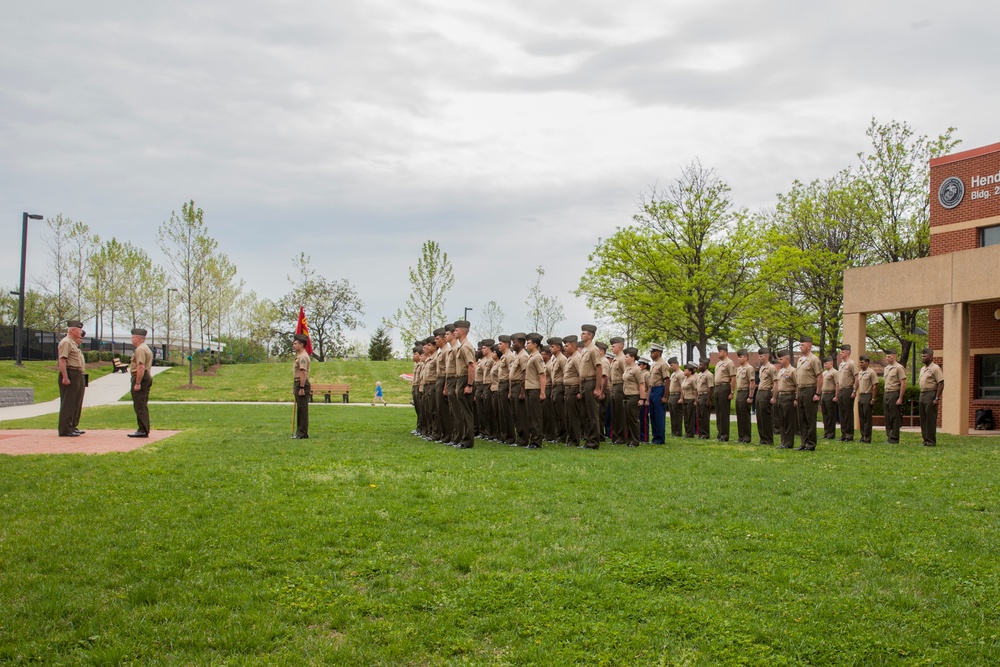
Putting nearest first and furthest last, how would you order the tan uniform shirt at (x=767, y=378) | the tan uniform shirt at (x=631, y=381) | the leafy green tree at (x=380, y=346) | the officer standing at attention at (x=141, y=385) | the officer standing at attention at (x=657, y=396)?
the officer standing at attention at (x=141, y=385) < the tan uniform shirt at (x=631, y=381) < the officer standing at attention at (x=657, y=396) < the tan uniform shirt at (x=767, y=378) < the leafy green tree at (x=380, y=346)

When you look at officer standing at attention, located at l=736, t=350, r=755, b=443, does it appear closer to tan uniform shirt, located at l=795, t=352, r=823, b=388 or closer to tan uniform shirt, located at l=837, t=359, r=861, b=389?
tan uniform shirt, located at l=795, t=352, r=823, b=388

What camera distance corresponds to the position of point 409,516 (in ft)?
23.2

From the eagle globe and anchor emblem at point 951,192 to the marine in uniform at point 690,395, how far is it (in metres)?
11.3

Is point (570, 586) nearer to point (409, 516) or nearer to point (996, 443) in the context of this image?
point (409, 516)

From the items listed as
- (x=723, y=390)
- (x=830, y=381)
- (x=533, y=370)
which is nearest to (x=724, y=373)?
(x=723, y=390)

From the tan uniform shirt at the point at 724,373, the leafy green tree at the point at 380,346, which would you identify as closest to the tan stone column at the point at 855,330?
the tan uniform shirt at the point at 724,373

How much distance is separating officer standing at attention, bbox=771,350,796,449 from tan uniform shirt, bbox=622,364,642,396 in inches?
110

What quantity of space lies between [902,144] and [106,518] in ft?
123

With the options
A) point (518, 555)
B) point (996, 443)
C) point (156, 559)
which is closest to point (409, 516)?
point (518, 555)

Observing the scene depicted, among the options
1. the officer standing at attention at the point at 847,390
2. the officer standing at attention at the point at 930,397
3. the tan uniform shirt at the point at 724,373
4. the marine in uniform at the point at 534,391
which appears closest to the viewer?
the marine in uniform at the point at 534,391

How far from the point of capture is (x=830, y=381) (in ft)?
59.4

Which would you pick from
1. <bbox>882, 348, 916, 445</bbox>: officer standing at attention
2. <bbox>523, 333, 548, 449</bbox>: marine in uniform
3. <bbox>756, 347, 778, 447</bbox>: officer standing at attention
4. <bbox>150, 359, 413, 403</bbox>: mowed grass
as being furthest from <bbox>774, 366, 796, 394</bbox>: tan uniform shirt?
<bbox>150, 359, 413, 403</bbox>: mowed grass

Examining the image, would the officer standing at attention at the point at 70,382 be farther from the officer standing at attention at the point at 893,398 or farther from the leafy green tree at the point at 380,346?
the leafy green tree at the point at 380,346

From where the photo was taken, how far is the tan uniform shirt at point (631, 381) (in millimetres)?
15789
